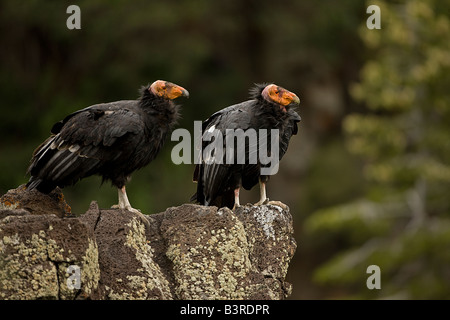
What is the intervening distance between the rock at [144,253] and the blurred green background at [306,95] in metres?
9.69

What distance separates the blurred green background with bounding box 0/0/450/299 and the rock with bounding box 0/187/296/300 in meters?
9.69

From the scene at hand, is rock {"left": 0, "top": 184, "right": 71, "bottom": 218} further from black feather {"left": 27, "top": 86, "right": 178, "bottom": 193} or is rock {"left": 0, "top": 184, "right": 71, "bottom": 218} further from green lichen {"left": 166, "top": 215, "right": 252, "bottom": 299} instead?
green lichen {"left": 166, "top": 215, "right": 252, "bottom": 299}

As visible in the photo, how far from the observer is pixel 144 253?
647 cm

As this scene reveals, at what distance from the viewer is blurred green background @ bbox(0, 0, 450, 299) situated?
18.5 metres

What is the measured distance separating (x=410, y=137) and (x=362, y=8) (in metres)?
4.77

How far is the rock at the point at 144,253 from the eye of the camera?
18.8 feet

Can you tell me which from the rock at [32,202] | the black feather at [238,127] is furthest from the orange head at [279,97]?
the rock at [32,202]

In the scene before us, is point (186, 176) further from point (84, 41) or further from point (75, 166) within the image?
point (75, 166)

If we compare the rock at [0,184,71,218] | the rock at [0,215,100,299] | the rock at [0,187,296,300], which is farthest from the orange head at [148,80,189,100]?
the rock at [0,215,100,299]

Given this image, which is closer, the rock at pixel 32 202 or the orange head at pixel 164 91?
the rock at pixel 32 202

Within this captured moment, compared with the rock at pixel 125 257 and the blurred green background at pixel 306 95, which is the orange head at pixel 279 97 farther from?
the blurred green background at pixel 306 95

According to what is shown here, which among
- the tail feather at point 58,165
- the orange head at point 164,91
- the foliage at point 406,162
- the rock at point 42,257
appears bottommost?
the rock at point 42,257

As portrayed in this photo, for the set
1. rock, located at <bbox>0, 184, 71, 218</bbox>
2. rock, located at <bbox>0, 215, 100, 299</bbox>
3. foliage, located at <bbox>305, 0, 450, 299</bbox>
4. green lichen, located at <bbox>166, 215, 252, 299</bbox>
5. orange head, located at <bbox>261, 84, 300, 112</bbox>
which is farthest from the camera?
foliage, located at <bbox>305, 0, 450, 299</bbox>

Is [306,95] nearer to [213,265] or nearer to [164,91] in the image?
[164,91]
